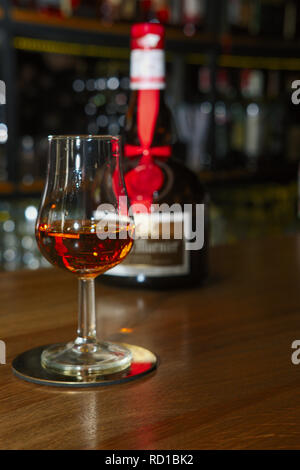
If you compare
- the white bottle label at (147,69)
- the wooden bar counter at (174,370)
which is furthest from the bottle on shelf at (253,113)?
the white bottle label at (147,69)

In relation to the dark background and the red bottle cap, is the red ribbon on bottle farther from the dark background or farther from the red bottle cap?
the dark background

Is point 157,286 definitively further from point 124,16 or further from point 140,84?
point 124,16

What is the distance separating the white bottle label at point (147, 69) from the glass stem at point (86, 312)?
343 millimetres

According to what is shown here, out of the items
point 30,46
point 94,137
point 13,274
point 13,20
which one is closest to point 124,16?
point 30,46

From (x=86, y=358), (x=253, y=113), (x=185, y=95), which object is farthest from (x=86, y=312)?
(x=253, y=113)

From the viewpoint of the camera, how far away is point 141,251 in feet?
2.78

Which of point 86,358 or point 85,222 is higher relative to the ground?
point 85,222

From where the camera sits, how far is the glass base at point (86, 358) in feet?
1.79

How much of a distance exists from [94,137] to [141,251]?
0.31 m

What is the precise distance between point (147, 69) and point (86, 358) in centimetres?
41

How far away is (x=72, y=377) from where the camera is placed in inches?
20.9

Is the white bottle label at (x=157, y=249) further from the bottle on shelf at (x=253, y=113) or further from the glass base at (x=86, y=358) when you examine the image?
the bottle on shelf at (x=253, y=113)

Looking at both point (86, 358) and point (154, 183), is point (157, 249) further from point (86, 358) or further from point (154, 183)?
point (86, 358)

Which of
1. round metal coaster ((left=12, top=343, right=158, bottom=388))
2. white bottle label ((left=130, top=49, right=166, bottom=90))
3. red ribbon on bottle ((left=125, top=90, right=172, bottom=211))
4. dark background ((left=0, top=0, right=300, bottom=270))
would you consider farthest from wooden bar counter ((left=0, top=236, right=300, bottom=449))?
dark background ((left=0, top=0, right=300, bottom=270))
